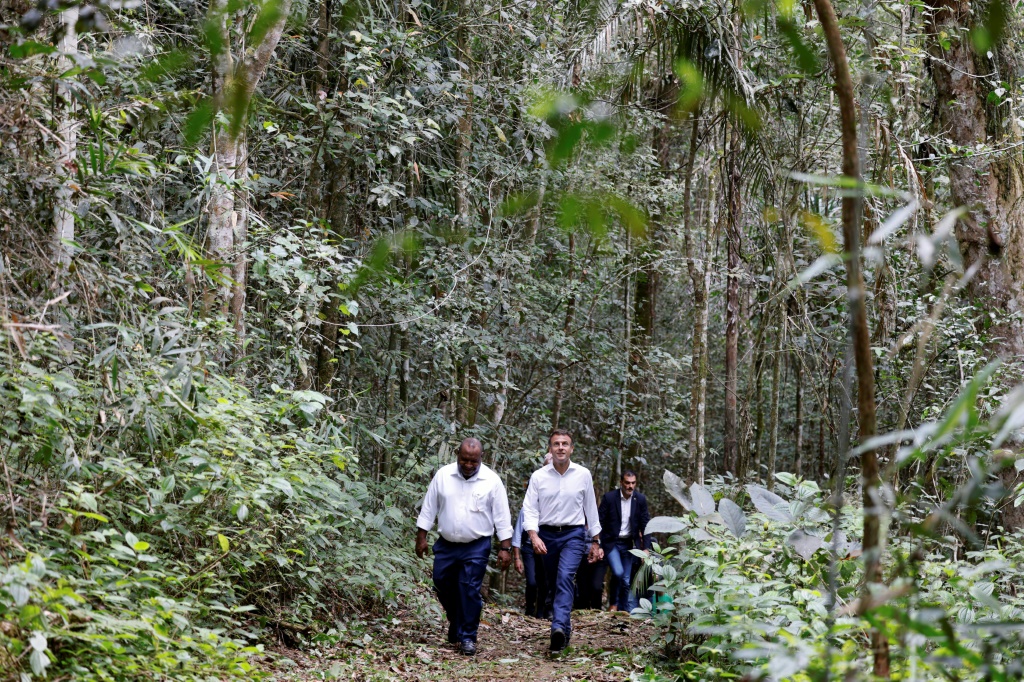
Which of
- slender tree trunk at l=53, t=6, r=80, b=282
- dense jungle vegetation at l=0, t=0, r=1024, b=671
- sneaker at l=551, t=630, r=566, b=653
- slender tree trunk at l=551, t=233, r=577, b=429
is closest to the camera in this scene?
dense jungle vegetation at l=0, t=0, r=1024, b=671

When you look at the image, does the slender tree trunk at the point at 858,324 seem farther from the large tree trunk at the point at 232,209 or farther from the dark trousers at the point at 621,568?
the dark trousers at the point at 621,568

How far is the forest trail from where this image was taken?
23.1 ft

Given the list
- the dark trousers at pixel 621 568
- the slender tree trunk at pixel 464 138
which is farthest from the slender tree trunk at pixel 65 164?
the dark trousers at pixel 621 568

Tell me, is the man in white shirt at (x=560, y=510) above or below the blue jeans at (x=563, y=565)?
above

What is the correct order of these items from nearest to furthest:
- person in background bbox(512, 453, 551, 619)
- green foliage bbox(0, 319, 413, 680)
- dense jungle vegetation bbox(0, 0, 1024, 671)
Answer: dense jungle vegetation bbox(0, 0, 1024, 671) < green foliage bbox(0, 319, 413, 680) < person in background bbox(512, 453, 551, 619)

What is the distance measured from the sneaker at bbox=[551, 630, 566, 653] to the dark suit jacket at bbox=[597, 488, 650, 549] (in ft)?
9.15

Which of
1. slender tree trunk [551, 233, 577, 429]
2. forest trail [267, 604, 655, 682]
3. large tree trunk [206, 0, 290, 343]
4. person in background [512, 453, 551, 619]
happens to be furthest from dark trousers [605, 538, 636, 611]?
large tree trunk [206, 0, 290, 343]

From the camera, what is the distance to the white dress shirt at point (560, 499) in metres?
8.51

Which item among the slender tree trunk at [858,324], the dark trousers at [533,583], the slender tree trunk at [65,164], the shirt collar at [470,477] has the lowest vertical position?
the dark trousers at [533,583]

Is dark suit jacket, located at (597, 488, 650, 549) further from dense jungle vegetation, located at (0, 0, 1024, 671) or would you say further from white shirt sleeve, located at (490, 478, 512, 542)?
white shirt sleeve, located at (490, 478, 512, 542)

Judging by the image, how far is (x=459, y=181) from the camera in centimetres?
1095

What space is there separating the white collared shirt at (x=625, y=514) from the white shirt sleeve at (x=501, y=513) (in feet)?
9.01

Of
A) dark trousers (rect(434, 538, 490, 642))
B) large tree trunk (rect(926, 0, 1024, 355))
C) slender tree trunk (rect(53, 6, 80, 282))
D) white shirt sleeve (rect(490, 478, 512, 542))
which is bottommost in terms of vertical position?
dark trousers (rect(434, 538, 490, 642))

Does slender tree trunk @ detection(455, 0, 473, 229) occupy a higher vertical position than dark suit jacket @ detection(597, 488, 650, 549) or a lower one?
higher
